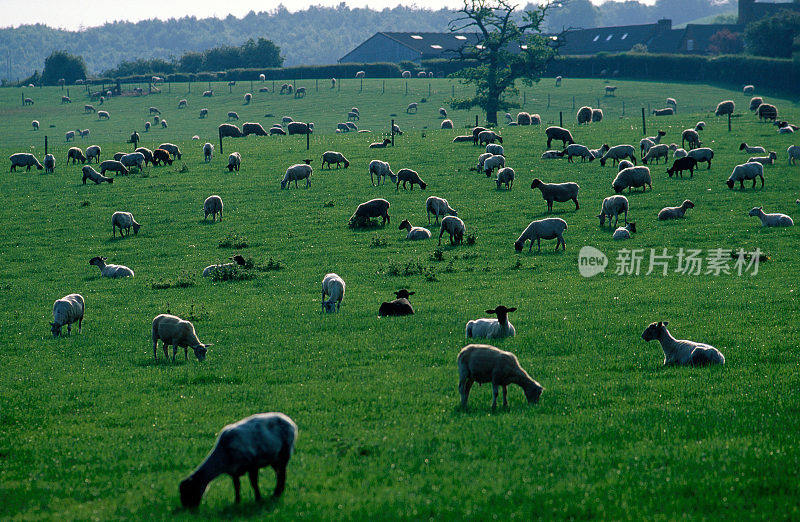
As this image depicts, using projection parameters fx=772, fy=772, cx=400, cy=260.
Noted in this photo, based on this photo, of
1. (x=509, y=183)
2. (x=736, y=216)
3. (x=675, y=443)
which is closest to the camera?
(x=675, y=443)

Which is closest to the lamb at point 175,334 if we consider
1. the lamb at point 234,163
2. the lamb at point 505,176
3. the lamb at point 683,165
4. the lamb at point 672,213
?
the lamb at point 672,213

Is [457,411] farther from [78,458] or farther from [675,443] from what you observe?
[78,458]

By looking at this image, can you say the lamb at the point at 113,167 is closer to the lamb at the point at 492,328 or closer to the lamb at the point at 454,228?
the lamb at the point at 454,228

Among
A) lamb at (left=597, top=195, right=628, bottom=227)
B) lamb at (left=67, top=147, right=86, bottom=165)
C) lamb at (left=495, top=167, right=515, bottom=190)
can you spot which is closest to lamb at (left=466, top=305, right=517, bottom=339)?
lamb at (left=597, top=195, right=628, bottom=227)

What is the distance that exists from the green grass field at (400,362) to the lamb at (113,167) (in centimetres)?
559

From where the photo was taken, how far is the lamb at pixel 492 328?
60.9 ft

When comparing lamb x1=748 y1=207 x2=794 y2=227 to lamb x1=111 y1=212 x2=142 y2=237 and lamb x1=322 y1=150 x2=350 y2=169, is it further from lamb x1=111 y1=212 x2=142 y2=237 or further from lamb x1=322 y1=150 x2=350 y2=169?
lamb x1=111 y1=212 x2=142 y2=237

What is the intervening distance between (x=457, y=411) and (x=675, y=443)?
368 centimetres

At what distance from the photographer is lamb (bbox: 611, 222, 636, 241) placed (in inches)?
1264

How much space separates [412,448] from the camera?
453 inches

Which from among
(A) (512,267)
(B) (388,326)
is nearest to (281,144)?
(A) (512,267)

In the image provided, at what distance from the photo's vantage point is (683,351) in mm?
16266

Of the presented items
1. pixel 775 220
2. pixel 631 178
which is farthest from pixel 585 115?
pixel 775 220

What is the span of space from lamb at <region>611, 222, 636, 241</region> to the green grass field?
1.53ft
